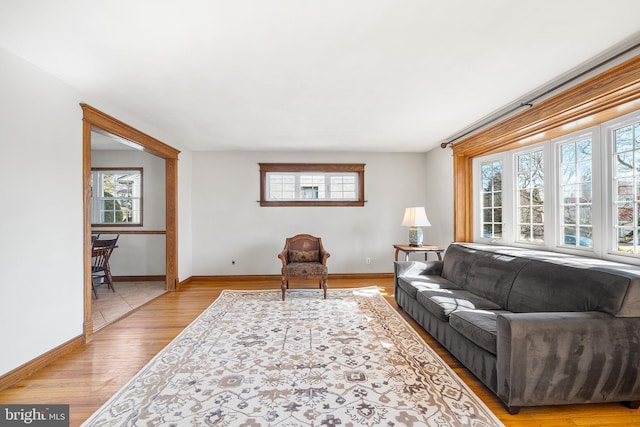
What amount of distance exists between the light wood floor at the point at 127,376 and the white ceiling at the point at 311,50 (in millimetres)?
2450

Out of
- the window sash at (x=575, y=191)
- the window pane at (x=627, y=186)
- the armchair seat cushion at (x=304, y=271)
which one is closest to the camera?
the window pane at (x=627, y=186)

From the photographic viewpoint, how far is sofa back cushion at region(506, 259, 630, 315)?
1.77 metres

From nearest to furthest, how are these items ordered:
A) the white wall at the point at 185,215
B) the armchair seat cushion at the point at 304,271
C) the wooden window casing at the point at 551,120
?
1. the wooden window casing at the point at 551,120
2. the armchair seat cushion at the point at 304,271
3. the white wall at the point at 185,215

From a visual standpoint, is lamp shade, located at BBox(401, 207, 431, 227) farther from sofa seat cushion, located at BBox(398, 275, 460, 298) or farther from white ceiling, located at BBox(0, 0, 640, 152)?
white ceiling, located at BBox(0, 0, 640, 152)

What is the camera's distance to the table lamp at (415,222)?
428 cm

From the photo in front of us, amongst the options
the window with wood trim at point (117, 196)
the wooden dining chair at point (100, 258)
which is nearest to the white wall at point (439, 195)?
the wooden dining chair at point (100, 258)

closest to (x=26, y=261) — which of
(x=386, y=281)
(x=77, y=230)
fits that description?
(x=77, y=230)

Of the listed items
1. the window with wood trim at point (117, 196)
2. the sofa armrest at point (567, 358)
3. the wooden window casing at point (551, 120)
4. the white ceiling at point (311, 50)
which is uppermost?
the white ceiling at point (311, 50)

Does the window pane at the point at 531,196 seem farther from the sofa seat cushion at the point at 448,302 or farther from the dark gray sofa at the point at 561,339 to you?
the sofa seat cushion at the point at 448,302

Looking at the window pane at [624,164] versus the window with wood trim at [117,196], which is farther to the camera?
the window with wood trim at [117,196]

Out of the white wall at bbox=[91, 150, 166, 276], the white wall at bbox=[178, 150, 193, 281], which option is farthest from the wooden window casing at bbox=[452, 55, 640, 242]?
the white wall at bbox=[91, 150, 166, 276]

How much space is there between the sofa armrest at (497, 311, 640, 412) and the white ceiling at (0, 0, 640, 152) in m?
1.84

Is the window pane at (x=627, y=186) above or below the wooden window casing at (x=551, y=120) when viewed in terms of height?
below

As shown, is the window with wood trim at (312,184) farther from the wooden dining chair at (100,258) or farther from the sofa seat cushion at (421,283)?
the wooden dining chair at (100,258)
